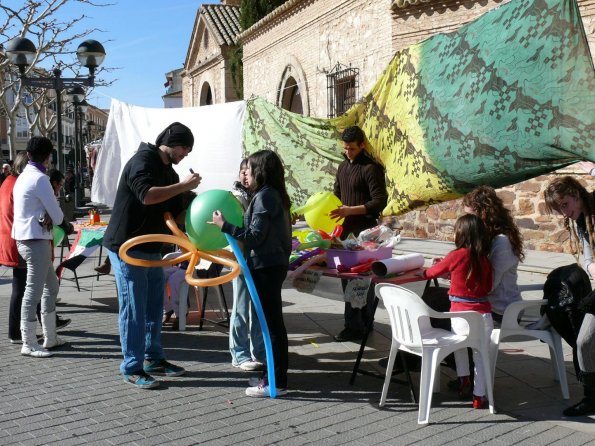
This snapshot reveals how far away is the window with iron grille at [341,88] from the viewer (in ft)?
55.7

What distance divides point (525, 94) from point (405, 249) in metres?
8.19

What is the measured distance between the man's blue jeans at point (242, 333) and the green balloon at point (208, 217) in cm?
82

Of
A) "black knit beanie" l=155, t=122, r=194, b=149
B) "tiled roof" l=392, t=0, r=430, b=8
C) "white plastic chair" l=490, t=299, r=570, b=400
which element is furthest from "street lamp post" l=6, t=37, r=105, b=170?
"white plastic chair" l=490, t=299, r=570, b=400

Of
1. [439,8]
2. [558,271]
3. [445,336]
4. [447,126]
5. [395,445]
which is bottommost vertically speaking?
A: [395,445]

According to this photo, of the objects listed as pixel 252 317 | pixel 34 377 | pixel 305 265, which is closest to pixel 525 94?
pixel 305 265

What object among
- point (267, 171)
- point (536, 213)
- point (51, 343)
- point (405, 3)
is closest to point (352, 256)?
point (267, 171)

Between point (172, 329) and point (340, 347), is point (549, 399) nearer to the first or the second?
point (340, 347)

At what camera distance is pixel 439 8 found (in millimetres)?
13047

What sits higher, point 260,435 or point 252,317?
point 252,317

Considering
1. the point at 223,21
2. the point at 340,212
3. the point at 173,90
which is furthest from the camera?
the point at 173,90

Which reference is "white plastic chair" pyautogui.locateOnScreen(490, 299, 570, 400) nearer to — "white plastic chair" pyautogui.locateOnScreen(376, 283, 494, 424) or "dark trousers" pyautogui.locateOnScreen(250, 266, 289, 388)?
"white plastic chair" pyautogui.locateOnScreen(376, 283, 494, 424)

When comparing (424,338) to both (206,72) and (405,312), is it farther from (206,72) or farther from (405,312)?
(206,72)

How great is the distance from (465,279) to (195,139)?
4.94 metres

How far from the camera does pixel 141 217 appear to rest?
5.03 m
